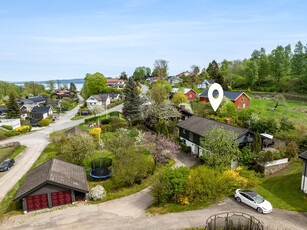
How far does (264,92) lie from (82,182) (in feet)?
188

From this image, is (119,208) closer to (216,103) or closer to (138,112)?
(216,103)

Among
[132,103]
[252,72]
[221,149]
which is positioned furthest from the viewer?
[252,72]

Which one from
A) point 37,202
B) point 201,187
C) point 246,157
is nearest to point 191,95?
point 246,157

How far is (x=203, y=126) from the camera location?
29.3 m

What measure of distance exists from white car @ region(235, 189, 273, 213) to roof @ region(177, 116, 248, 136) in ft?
27.6

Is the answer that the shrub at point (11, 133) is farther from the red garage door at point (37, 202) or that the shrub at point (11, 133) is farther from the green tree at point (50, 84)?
the green tree at point (50, 84)

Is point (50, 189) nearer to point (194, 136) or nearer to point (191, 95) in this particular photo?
point (194, 136)

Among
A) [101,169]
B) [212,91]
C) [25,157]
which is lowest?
[25,157]

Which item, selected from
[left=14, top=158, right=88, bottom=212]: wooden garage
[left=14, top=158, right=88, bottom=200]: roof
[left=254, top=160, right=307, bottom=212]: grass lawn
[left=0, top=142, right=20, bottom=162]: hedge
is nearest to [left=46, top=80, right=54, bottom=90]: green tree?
[left=0, top=142, right=20, bottom=162]: hedge

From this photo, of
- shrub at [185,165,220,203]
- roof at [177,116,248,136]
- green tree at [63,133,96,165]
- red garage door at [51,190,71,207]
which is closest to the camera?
shrub at [185,165,220,203]

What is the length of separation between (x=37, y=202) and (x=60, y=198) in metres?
1.84

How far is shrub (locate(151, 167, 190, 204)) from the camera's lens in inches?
685

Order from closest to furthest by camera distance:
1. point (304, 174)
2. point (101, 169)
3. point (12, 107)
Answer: point (304, 174), point (101, 169), point (12, 107)

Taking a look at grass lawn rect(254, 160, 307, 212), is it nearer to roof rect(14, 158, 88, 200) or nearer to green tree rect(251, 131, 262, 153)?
green tree rect(251, 131, 262, 153)
